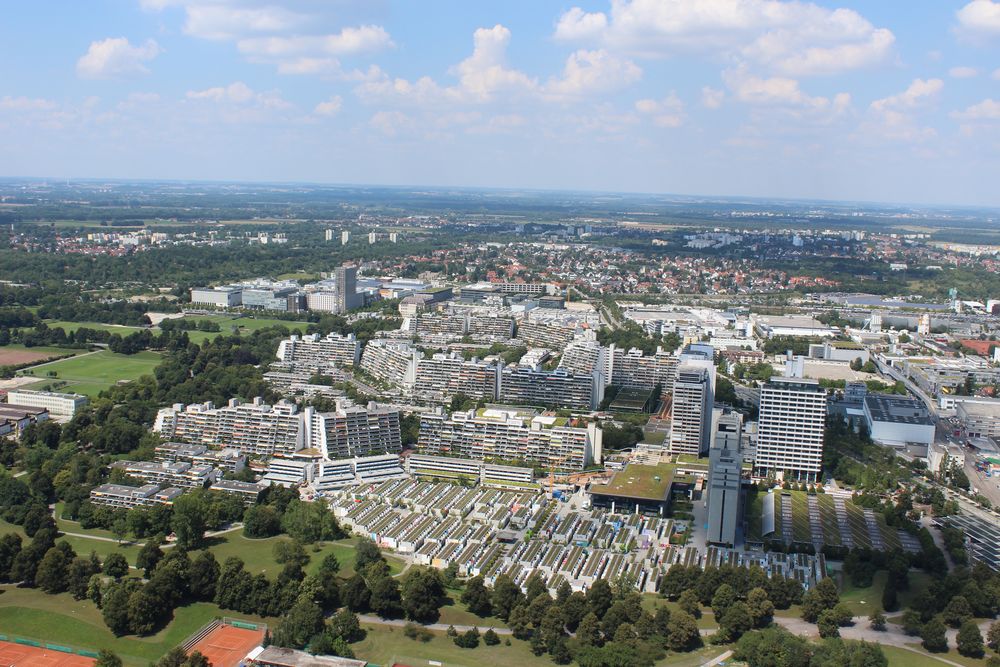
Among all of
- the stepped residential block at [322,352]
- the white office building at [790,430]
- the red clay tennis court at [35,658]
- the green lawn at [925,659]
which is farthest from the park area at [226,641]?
the stepped residential block at [322,352]

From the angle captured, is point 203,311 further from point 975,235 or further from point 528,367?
point 975,235

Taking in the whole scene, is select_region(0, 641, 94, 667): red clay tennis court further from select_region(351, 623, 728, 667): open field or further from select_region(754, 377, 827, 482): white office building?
select_region(754, 377, 827, 482): white office building

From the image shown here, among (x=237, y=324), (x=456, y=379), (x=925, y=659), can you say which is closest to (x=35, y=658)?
(x=925, y=659)

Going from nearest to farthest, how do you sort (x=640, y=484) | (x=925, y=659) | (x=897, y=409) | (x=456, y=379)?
(x=925, y=659)
(x=640, y=484)
(x=897, y=409)
(x=456, y=379)

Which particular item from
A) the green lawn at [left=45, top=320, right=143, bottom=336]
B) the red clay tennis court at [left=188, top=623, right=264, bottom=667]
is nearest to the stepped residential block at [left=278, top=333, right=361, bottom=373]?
the green lawn at [left=45, top=320, right=143, bottom=336]

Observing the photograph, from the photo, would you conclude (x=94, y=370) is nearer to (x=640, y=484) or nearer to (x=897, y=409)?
(x=640, y=484)

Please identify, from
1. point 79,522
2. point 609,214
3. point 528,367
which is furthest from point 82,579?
point 609,214
